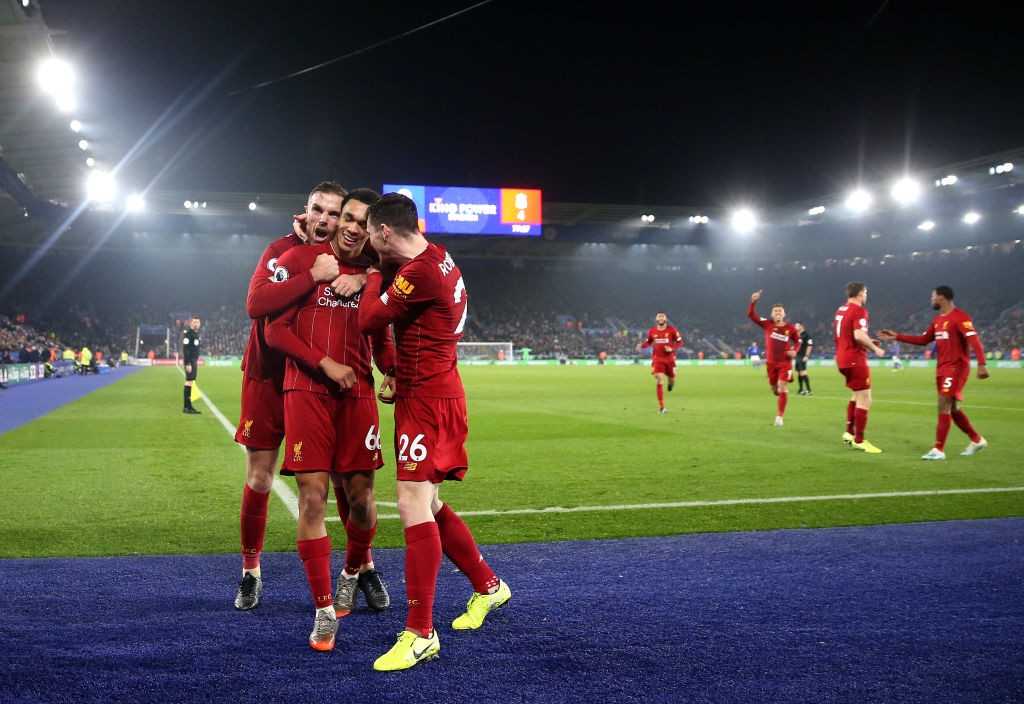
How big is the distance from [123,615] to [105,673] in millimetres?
886

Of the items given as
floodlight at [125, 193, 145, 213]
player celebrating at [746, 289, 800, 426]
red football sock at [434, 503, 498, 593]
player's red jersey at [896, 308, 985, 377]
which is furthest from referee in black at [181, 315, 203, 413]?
floodlight at [125, 193, 145, 213]

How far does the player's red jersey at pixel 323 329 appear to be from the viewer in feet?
14.1

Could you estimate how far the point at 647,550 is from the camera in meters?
6.07

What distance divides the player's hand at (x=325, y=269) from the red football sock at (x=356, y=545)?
4.69 ft

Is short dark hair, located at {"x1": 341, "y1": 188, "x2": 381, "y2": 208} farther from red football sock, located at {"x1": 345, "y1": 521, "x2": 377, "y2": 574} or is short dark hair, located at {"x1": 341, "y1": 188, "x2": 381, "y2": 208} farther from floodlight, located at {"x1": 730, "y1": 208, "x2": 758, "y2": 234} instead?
floodlight, located at {"x1": 730, "y1": 208, "x2": 758, "y2": 234}

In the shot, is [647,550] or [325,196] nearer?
[325,196]

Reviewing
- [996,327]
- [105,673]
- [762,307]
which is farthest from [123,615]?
[762,307]

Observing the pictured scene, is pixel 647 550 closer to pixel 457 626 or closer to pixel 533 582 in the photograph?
pixel 533 582

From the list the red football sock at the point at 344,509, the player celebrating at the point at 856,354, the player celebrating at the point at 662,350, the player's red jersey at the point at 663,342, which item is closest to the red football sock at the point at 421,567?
the red football sock at the point at 344,509

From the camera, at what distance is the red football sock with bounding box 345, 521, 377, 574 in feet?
15.3

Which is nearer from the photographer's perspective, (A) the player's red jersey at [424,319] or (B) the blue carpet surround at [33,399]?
(A) the player's red jersey at [424,319]

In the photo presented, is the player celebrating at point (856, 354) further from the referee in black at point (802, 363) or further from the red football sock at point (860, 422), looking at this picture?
the referee in black at point (802, 363)

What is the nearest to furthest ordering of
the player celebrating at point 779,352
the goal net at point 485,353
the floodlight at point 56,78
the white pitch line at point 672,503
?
the white pitch line at point 672,503, the player celebrating at point 779,352, the floodlight at point 56,78, the goal net at point 485,353

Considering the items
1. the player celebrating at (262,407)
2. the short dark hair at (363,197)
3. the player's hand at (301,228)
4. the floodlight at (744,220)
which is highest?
the floodlight at (744,220)
